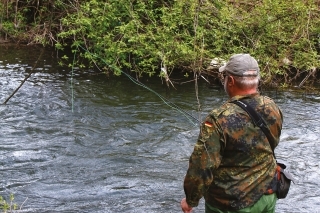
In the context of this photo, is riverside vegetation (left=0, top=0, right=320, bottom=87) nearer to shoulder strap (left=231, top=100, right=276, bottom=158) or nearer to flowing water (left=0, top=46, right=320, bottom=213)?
flowing water (left=0, top=46, right=320, bottom=213)

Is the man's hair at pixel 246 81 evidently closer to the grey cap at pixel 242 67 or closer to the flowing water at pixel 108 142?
the grey cap at pixel 242 67

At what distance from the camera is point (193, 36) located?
35.9ft

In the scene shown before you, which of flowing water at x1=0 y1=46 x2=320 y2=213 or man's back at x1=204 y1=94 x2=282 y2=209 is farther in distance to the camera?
flowing water at x1=0 y1=46 x2=320 y2=213

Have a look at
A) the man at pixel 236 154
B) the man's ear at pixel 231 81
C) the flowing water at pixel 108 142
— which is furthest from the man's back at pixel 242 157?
the flowing water at pixel 108 142

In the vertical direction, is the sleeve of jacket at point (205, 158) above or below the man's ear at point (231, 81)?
below

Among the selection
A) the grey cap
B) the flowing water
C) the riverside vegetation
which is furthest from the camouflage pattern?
the riverside vegetation

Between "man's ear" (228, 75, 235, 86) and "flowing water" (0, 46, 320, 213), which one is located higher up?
"man's ear" (228, 75, 235, 86)

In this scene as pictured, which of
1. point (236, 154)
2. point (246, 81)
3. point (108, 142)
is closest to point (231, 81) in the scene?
point (246, 81)

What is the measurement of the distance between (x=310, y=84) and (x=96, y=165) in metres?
6.08

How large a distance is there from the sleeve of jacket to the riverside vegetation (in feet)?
22.7

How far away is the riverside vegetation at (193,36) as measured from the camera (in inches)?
408

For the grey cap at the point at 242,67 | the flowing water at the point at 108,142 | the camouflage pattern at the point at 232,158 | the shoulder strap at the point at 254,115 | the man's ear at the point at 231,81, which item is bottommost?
the flowing water at the point at 108,142

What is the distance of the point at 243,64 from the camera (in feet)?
10.1

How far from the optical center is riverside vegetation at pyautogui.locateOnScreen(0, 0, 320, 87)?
34.0 ft
